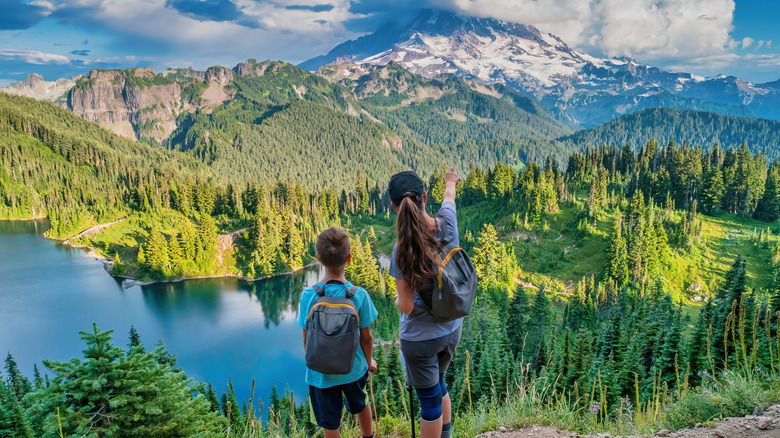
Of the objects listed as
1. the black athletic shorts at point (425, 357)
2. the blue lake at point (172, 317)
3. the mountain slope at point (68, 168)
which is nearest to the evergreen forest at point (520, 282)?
the mountain slope at point (68, 168)

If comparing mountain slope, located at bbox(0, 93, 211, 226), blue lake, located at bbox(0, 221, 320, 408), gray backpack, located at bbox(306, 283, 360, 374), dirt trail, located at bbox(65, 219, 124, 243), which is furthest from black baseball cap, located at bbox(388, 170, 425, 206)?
mountain slope, located at bbox(0, 93, 211, 226)

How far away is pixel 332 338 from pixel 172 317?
65.8 metres

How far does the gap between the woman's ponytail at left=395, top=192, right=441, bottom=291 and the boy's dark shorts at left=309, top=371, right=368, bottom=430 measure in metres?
1.58

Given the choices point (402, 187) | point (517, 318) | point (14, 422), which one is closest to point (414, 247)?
point (402, 187)

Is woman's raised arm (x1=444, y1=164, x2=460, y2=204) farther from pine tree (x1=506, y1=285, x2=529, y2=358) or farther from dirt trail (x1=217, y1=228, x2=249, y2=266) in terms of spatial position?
dirt trail (x1=217, y1=228, x2=249, y2=266)

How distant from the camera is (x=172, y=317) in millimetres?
60844

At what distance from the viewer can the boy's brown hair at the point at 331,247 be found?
4641 mm

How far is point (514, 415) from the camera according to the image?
17.9 ft

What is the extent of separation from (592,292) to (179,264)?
232ft

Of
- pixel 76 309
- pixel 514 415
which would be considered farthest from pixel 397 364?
pixel 76 309

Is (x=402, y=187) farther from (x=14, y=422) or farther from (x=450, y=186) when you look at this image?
(x=14, y=422)

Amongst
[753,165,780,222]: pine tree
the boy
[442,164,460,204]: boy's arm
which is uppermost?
[442,164,460,204]: boy's arm

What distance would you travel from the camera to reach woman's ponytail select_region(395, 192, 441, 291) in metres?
4.20

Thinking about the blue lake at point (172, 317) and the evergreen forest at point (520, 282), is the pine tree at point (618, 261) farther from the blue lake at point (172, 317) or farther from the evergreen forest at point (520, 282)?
the blue lake at point (172, 317)
